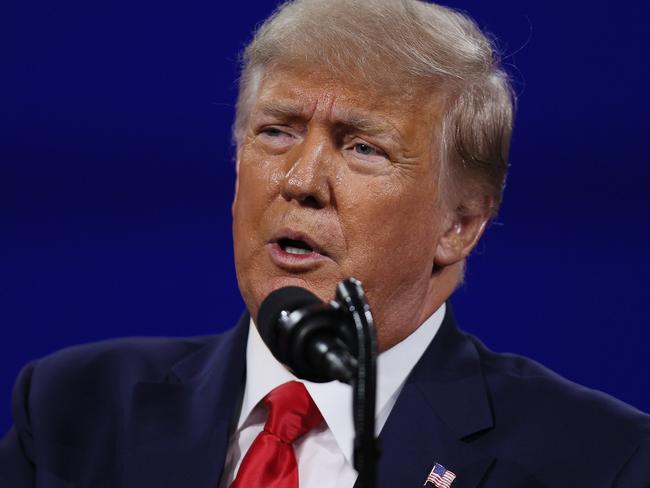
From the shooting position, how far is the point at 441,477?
1.85 meters

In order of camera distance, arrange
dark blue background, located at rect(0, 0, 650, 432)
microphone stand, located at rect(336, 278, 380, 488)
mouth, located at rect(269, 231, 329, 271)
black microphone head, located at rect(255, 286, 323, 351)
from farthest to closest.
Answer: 1. dark blue background, located at rect(0, 0, 650, 432)
2. mouth, located at rect(269, 231, 329, 271)
3. black microphone head, located at rect(255, 286, 323, 351)
4. microphone stand, located at rect(336, 278, 380, 488)

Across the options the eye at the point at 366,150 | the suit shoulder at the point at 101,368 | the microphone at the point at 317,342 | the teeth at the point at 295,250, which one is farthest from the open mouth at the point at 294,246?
the microphone at the point at 317,342

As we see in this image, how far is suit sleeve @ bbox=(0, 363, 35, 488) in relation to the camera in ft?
6.62

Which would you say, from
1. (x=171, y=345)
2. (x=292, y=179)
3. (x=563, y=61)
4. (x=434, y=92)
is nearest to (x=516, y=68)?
(x=563, y=61)

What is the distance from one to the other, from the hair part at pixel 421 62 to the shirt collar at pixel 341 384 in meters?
0.27

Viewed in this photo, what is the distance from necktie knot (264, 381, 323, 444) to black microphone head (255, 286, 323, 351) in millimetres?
645

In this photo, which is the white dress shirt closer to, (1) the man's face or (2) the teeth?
(1) the man's face

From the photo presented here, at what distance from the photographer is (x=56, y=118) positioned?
271 cm

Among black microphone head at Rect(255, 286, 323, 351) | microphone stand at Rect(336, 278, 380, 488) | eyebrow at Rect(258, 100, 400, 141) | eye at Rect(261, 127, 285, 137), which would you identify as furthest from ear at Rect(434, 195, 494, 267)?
microphone stand at Rect(336, 278, 380, 488)

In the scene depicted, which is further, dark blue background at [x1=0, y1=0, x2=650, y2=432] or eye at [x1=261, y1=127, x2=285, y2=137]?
dark blue background at [x1=0, y1=0, x2=650, y2=432]

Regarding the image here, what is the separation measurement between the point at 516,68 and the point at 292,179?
0.72m

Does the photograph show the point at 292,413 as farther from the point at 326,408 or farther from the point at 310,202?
the point at 310,202

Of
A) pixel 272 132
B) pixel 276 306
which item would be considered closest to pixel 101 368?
pixel 272 132

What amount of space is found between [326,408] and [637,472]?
0.52 metres
